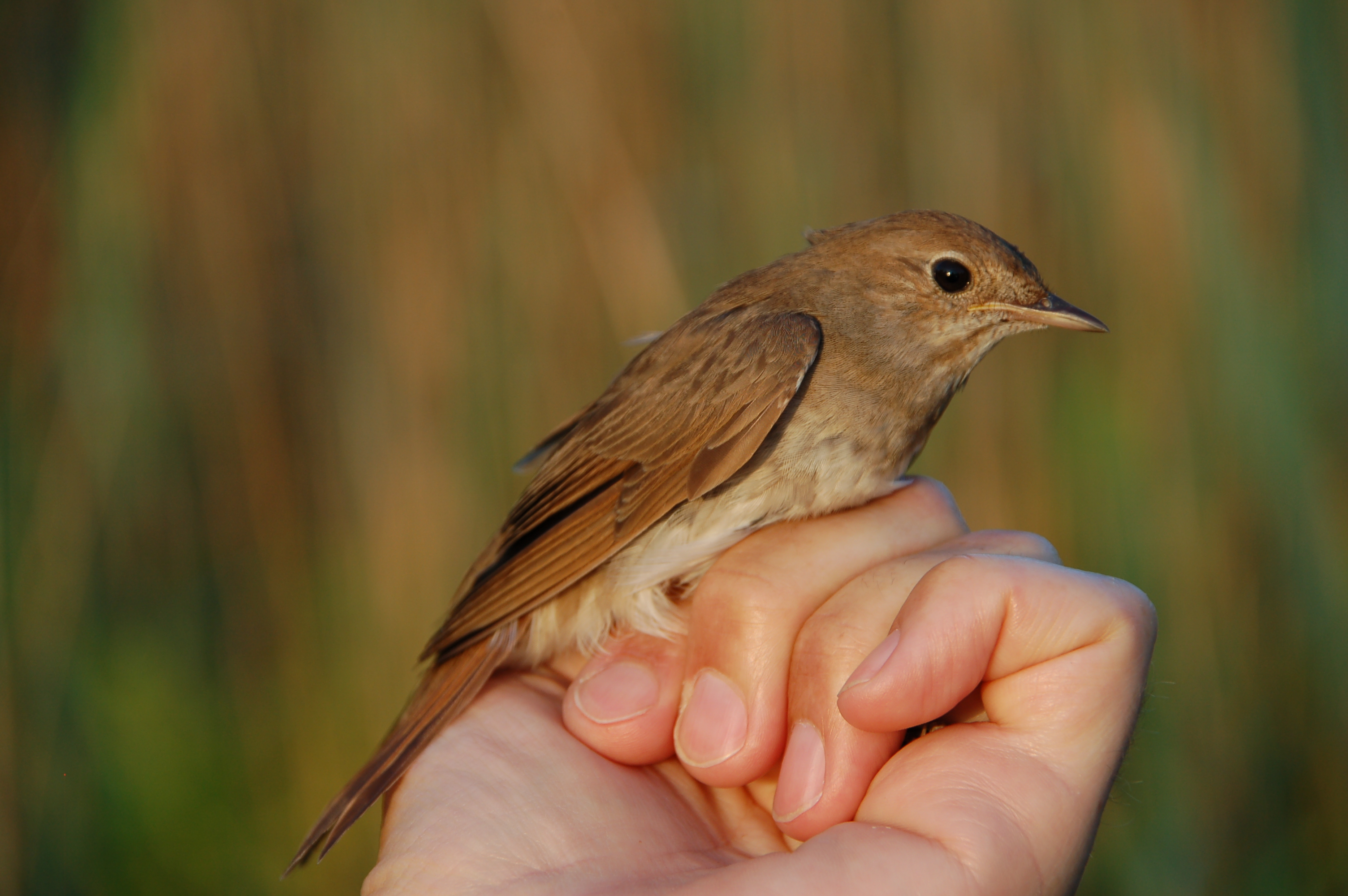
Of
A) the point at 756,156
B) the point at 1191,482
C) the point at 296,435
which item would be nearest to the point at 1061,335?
the point at 1191,482

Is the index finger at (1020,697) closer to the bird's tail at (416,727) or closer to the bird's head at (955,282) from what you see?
the bird's head at (955,282)

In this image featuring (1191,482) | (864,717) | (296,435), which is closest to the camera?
(864,717)

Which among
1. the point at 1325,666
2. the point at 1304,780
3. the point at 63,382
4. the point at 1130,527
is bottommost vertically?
the point at 1304,780

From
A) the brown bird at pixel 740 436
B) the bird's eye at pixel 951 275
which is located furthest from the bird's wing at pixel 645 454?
the bird's eye at pixel 951 275

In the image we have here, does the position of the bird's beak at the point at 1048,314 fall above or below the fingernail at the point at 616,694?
above

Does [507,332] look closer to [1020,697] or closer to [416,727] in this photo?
[416,727]

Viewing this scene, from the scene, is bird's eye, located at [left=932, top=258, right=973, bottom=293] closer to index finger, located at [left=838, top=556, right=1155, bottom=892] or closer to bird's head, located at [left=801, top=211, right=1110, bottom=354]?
bird's head, located at [left=801, top=211, right=1110, bottom=354]

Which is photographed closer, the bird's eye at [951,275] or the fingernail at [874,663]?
the fingernail at [874,663]

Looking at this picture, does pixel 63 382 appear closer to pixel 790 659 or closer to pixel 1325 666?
pixel 790 659
